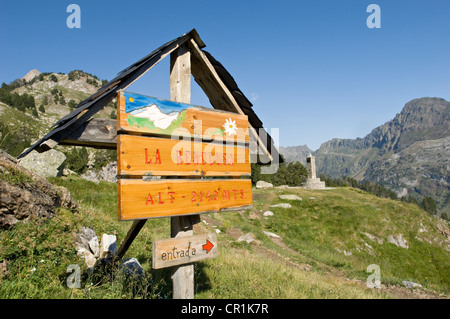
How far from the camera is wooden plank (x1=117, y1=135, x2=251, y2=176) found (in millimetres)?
3754

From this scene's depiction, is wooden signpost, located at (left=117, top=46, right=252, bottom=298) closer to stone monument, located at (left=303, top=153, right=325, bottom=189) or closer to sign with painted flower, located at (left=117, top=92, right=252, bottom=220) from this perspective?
sign with painted flower, located at (left=117, top=92, right=252, bottom=220)

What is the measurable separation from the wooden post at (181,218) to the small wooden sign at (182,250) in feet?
0.55

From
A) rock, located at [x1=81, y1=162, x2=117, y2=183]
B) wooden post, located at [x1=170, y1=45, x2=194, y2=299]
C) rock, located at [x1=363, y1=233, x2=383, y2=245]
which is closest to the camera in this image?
wooden post, located at [x1=170, y1=45, x2=194, y2=299]

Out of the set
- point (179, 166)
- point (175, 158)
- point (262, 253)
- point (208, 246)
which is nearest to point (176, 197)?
point (179, 166)

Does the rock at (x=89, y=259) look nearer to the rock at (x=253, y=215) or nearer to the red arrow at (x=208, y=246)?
the red arrow at (x=208, y=246)

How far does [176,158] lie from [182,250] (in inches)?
57.7

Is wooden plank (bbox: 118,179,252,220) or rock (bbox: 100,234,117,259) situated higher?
wooden plank (bbox: 118,179,252,220)

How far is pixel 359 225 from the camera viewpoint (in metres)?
21.5

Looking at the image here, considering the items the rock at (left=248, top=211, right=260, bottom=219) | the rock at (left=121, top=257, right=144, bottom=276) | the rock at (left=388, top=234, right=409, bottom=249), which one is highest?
the rock at (left=121, top=257, right=144, bottom=276)

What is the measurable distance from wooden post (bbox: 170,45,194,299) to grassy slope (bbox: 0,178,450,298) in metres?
0.89

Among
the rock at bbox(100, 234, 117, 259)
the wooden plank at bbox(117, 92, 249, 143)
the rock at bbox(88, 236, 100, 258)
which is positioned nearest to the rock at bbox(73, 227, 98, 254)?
the rock at bbox(88, 236, 100, 258)

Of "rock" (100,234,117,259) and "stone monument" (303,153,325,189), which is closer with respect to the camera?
"rock" (100,234,117,259)

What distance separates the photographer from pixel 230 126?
5109 millimetres
